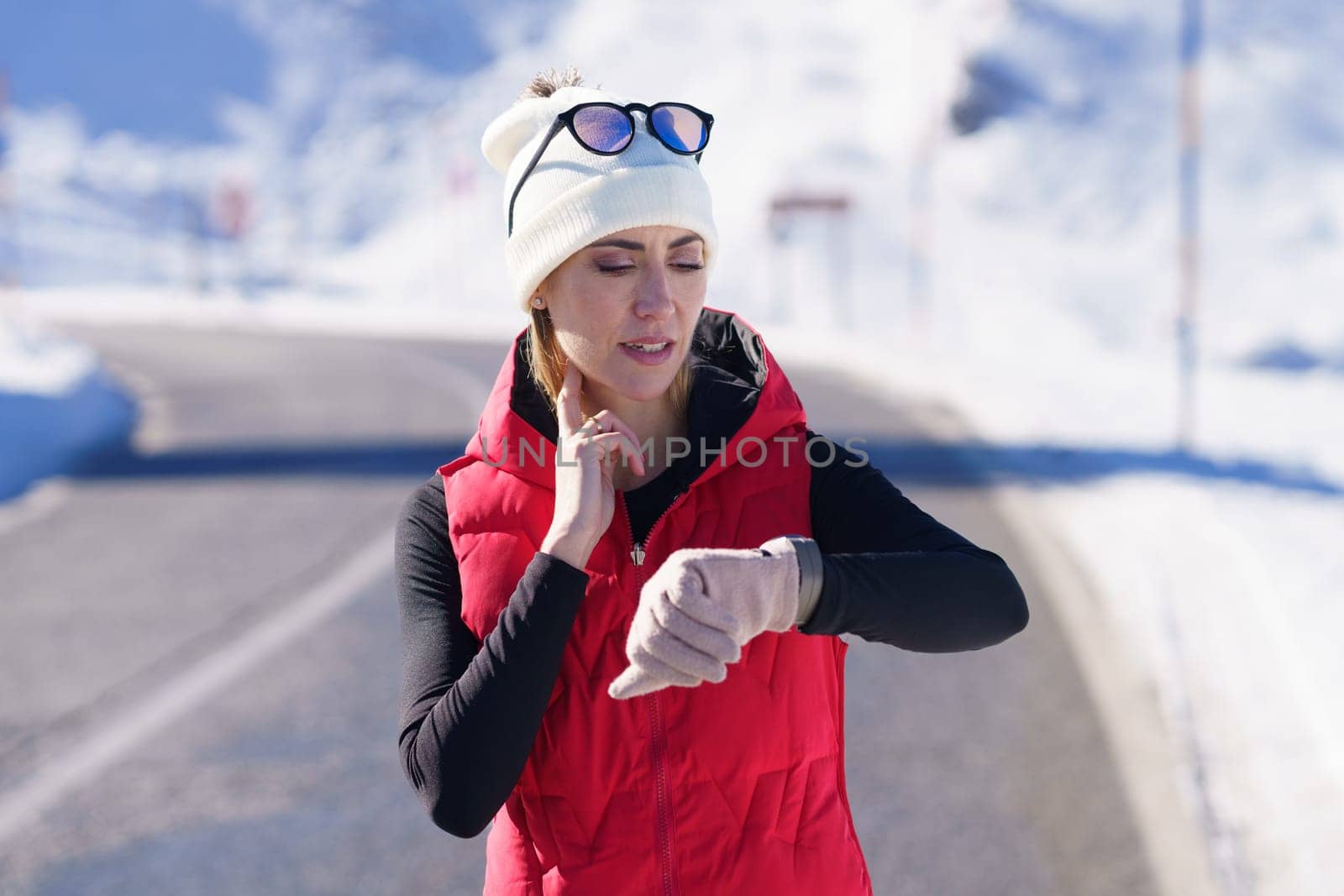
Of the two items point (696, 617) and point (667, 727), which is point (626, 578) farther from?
point (696, 617)

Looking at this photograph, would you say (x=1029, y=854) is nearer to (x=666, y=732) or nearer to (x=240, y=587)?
(x=666, y=732)

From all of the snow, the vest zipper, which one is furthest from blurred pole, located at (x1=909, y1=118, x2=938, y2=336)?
the vest zipper

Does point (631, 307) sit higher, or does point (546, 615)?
point (631, 307)

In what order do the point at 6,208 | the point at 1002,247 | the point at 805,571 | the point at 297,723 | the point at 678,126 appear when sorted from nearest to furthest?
the point at 805,571
the point at 678,126
the point at 297,723
the point at 6,208
the point at 1002,247

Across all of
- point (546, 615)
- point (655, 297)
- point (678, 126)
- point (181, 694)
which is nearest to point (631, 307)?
point (655, 297)

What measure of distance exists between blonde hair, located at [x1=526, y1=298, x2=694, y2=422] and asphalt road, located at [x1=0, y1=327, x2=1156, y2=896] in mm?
2680

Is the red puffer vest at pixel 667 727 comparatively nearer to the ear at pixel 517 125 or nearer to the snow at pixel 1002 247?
the ear at pixel 517 125

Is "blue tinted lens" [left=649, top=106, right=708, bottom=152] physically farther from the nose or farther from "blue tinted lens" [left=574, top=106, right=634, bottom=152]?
the nose

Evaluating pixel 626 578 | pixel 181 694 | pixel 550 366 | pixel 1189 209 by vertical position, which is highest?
pixel 550 366

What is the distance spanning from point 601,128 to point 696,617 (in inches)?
29.4

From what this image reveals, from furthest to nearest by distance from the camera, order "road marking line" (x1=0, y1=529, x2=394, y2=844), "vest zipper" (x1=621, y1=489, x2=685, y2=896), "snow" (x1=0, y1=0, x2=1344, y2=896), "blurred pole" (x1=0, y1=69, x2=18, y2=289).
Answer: "blurred pole" (x1=0, y1=69, x2=18, y2=289)
"snow" (x1=0, y1=0, x2=1344, y2=896)
"road marking line" (x1=0, y1=529, x2=394, y2=844)
"vest zipper" (x1=621, y1=489, x2=685, y2=896)

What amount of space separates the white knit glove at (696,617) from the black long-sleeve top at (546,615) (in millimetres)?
114

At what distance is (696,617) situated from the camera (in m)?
1.56

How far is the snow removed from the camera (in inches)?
257
